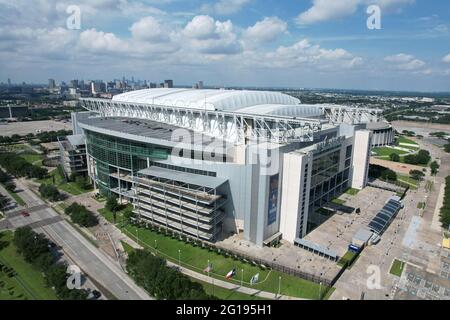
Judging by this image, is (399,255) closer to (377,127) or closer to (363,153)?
(363,153)

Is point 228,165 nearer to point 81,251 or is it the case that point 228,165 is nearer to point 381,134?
point 81,251

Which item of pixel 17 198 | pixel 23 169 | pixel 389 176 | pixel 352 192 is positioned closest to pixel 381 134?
pixel 389 176

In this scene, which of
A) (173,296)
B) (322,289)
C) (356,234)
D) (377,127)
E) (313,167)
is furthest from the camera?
(377,127)

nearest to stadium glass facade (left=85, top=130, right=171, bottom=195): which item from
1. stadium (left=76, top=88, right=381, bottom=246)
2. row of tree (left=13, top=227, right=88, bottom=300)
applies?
stadium (left=76, top=88, right=381, bottom=246)

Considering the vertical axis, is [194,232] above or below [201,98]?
below

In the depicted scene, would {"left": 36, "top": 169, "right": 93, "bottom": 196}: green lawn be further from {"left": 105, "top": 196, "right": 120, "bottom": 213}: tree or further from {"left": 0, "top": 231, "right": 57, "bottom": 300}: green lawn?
{"left": 0, "top": 231, "right": 57, "bottom": 300}: green lawn
